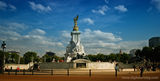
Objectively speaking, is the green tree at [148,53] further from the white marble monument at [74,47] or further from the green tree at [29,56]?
the green tree at [29,56]

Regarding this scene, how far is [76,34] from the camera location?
8325cm

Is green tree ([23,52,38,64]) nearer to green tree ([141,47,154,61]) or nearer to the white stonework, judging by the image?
the white stonework

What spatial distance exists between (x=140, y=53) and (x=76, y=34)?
1728 inches

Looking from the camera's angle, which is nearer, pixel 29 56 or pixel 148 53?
pixel 148 53

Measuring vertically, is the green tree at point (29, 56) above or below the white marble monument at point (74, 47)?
below

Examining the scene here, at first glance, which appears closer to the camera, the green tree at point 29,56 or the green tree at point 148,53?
the green tree at point 148,53

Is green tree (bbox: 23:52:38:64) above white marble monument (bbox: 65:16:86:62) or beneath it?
beneath

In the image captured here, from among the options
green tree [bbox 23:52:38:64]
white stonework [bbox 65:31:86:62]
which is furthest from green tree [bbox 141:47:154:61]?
green tree [bbox 23:52:38:64]

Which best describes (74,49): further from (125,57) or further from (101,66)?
(125,57)

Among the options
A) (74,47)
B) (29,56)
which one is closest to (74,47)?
(74,47)

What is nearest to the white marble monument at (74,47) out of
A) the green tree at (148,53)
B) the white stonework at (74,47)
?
the white stonework at (74,47)

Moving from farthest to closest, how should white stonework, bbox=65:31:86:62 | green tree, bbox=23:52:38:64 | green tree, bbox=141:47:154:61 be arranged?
green tree, bbox=23:52:38:64 < green tree, bbox=141:47:154:61 < white stonework, bbox=65:31:86:62

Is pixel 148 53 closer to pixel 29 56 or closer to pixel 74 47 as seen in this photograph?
pixel 74 47

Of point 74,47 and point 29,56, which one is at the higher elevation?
point 74,47
